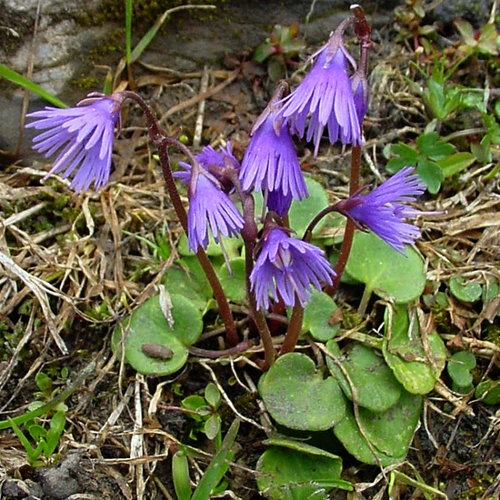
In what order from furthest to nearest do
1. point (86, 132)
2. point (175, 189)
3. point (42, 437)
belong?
1. point (42, 437)
2. point (175, 189)
3. point (86, 132)

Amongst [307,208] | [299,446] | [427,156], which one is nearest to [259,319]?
[299,446]

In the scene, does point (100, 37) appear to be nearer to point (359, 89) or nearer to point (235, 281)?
point (235, 281)

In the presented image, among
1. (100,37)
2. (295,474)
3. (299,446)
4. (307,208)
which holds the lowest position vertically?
(295,474)

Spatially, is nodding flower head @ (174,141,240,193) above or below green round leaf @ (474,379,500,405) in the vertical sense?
above

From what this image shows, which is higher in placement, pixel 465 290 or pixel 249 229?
pixel 249 229

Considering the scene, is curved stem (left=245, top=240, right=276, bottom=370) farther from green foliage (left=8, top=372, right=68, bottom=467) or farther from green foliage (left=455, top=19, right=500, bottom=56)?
green foliage (left=455, top=19, right=500, bottom=56)

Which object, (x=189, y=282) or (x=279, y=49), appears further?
(x=279, y=49)

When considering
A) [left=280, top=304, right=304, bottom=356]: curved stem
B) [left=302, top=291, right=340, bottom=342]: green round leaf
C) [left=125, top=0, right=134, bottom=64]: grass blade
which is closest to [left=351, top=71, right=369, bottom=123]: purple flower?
[left=280, top=304, right=304, bottom=356]: curved stem

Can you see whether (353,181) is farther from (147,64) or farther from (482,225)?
(147,64)

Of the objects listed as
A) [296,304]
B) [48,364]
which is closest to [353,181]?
[296,304]
